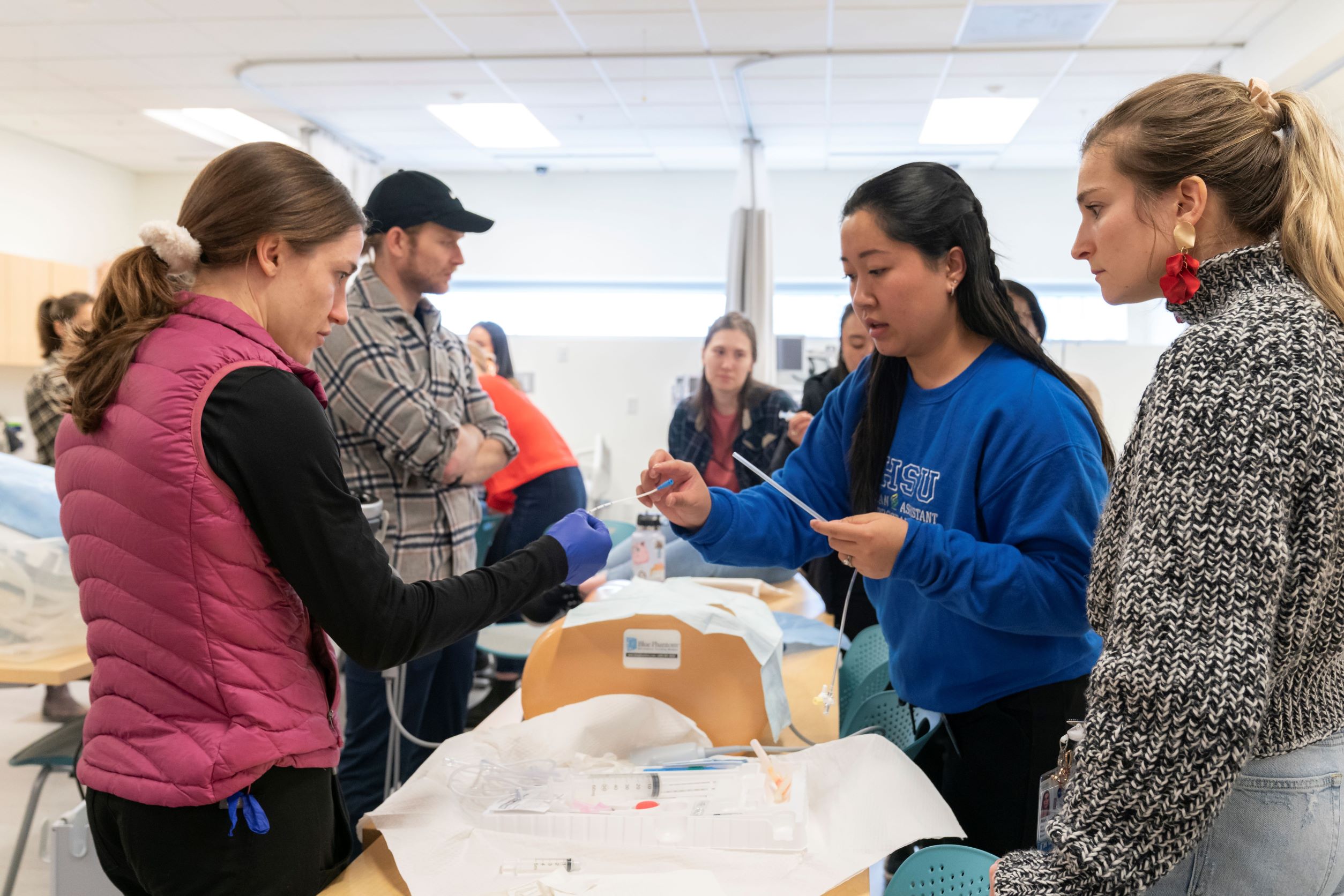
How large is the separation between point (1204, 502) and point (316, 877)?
1065mm

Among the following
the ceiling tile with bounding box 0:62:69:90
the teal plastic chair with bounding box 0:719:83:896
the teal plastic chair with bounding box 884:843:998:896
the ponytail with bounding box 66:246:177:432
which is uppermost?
the ceiling tile with bounding box 0:62:69:90

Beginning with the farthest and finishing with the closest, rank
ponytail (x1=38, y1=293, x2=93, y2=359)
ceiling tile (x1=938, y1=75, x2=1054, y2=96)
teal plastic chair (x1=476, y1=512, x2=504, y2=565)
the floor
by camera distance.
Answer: ceiling tile (x1=938, y1=75, x2=1054, y2=96)
teal plastic chair (x1=476, y1=512, x2=504, y2=565)
ponytail (x1=38, y1=293, x2=93, y2=359)
the floor

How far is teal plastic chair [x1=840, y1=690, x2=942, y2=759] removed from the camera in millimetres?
1777

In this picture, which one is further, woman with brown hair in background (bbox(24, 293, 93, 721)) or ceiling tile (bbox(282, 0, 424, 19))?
ceiling tile (bbox(282, 0, 424, 19))

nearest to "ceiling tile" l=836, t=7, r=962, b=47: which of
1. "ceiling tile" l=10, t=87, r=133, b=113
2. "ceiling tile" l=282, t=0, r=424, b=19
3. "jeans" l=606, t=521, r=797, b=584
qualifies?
"ceiling tile" l=282, t=0, r=424, b=19

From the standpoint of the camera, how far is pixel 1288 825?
853mm

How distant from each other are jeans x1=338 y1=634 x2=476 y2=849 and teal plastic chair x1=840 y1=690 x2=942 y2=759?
0.86m

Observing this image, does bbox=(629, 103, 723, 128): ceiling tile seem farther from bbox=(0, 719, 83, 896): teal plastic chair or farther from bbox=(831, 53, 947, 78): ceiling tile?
bbox=(0, 719, 83, 896): teal plastic chair

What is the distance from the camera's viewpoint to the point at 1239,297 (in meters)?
0.86

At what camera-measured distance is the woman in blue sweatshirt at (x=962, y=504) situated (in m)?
1.22

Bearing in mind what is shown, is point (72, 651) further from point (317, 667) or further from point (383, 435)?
point (317, 667)

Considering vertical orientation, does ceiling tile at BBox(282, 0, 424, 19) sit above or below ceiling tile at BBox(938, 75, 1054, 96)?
below

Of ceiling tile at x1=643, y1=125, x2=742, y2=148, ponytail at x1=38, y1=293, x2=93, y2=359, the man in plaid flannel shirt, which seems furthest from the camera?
ceiling tile at x1=643, y1=125, x2=742, y2=148

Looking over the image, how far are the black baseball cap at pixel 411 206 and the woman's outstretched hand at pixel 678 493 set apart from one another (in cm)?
91
